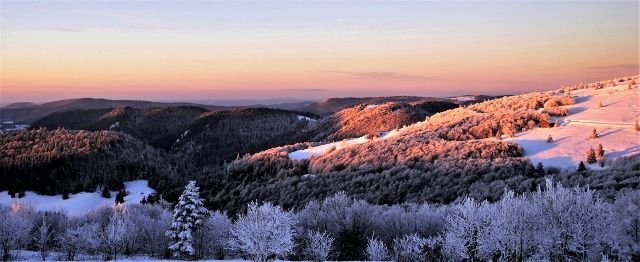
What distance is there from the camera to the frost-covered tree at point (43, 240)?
31.3 m

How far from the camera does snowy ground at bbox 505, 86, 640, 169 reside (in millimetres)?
36812

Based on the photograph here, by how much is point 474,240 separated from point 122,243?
2139 cm

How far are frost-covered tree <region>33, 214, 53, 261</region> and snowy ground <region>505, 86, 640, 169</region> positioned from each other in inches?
1243

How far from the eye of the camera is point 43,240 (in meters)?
31.6

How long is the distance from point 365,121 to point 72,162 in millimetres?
58743

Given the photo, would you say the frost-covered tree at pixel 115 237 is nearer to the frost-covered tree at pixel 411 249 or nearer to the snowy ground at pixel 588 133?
the frost-covered tree at pixel 411 249

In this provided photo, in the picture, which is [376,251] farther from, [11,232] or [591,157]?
[11,232]

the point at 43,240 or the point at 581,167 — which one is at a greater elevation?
the point at 581,167

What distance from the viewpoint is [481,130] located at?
5019 cm

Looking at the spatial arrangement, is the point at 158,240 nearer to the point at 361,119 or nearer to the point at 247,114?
the point at 361,119

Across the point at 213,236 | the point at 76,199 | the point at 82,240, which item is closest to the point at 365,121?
the point at 76,199

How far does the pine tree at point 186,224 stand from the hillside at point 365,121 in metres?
64.2

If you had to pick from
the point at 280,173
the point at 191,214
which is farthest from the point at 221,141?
the point at 191,214

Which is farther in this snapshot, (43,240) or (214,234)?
(214,234)
